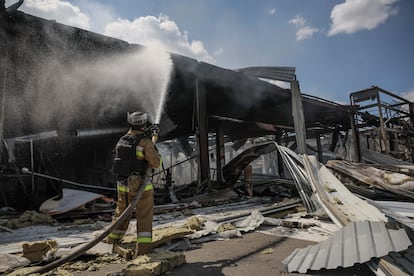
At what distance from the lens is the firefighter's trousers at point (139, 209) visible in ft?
7.94

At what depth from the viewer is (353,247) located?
74.5 inches

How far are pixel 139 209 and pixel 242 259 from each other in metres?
1.17

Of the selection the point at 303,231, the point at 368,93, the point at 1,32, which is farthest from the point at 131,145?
the point at 368,93

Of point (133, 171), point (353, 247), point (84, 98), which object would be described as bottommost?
point (353, 247)

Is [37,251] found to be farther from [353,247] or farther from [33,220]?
[353,247]

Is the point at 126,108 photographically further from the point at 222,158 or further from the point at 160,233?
the point at 160,233

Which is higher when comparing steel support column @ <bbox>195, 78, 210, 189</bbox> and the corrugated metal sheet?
steel support column @ <bbox>195, 78, 210, 189</bbox>

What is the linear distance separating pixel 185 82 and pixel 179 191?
3.60 meters

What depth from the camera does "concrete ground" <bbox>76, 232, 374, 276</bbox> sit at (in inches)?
80.4

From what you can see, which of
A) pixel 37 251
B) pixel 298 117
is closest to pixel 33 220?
pixel 37 251

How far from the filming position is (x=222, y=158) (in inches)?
365

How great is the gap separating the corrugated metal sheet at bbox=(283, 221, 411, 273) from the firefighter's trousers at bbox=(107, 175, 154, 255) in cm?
134

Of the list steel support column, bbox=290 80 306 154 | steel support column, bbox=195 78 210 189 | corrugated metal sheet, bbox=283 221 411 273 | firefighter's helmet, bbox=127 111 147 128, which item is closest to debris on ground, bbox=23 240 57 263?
firefighter's helmet, bbox=127 111 147 128

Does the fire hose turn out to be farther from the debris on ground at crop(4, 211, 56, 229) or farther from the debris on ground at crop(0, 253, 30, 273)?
the debris on ground at crop(4, 211, 56, 229)
